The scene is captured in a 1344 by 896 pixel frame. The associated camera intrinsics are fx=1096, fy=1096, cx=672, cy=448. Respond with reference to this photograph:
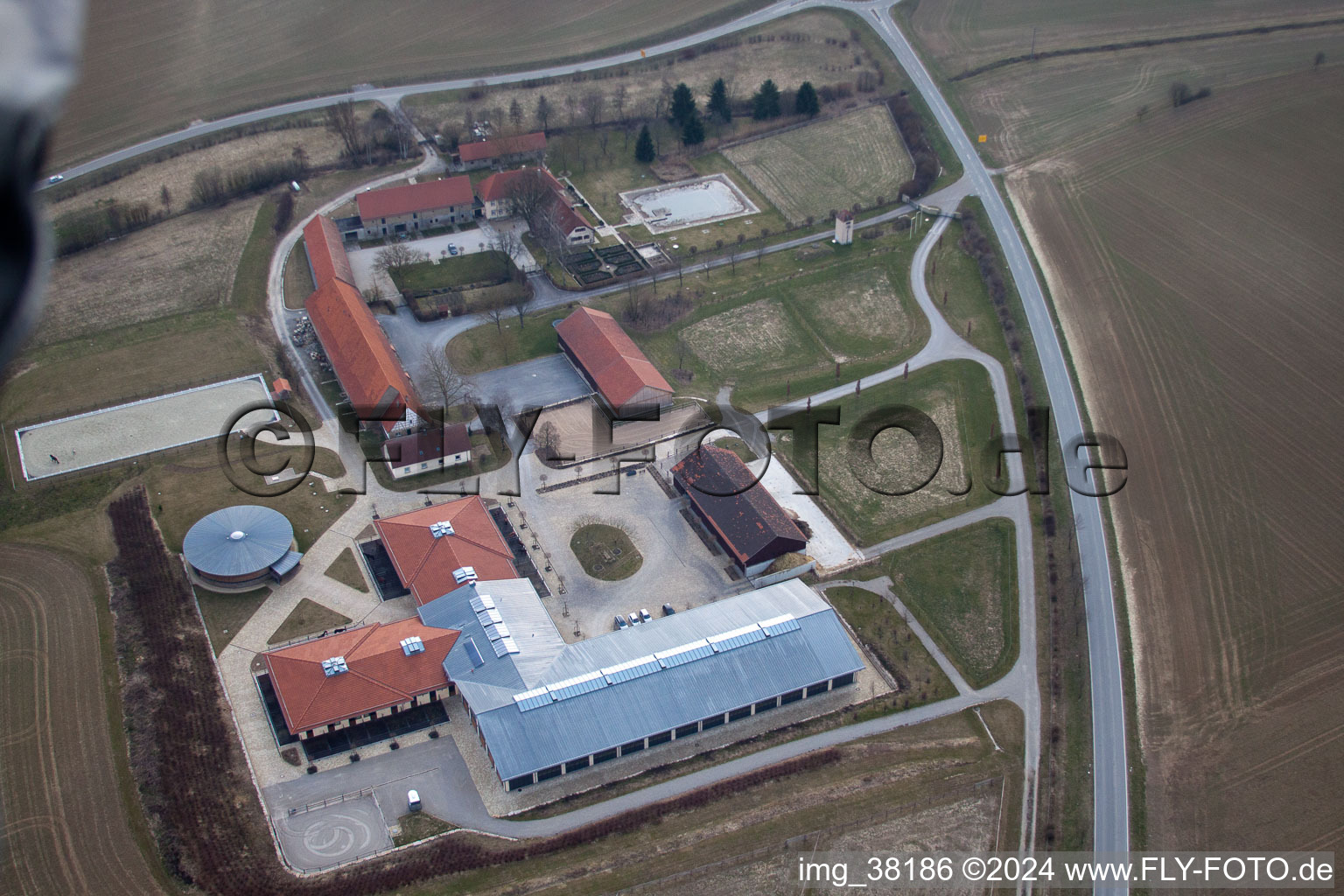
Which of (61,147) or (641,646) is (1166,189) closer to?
(641,646)

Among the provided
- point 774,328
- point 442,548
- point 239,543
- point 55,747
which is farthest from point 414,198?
point 55,747

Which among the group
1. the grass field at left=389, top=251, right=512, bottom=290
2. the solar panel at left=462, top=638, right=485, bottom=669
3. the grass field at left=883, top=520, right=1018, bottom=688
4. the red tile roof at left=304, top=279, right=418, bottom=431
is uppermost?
the grass field at left=389, top=251, right=512, bottom=290

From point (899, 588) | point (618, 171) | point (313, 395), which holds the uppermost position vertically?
point (618, 171)

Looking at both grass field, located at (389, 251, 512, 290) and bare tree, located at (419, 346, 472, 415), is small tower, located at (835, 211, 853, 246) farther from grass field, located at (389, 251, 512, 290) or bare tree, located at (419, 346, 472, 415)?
bare tree, located at (419, 346, 472, 415)

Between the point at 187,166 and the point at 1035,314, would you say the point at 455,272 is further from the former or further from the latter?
the point at 1035,314

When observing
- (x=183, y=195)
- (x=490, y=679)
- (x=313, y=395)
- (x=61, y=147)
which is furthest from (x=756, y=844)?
(x=61, y=147)

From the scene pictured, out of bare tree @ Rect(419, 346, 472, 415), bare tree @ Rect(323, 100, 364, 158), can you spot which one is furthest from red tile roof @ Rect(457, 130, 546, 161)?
bare tree @ Rect(419, 346, 472, 415)

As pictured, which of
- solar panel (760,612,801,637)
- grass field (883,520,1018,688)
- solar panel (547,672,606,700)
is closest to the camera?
solar panel (547,672,606,700)

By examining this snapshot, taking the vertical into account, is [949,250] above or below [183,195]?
below
